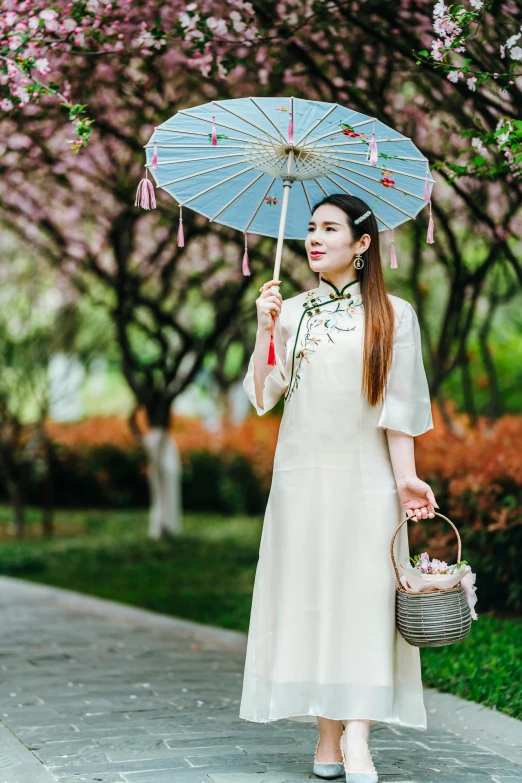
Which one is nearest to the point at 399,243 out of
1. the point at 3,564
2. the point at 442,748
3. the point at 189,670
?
the point at 3,564

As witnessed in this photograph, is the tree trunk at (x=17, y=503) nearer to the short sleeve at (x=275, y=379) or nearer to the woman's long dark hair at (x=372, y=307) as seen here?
the short sleeve at (x=275, y=379)

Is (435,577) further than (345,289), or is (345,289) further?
(345,289)

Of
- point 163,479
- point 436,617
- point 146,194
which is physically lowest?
point 436,617

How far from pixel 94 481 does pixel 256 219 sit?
497 inches

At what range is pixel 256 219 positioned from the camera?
14.0 ft

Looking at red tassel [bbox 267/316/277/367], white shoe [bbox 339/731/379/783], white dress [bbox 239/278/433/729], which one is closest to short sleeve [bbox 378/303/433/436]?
white dress [bbox 239/278/433/729]

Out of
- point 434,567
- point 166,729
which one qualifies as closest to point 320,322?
point 434,567

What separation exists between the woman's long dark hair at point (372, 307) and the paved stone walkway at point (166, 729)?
1427 mm

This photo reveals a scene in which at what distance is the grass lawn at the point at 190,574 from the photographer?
5.30m

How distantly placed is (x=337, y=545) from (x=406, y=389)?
597 mm

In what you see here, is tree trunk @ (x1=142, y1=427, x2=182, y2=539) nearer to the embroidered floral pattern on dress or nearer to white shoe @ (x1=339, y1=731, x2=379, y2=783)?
the embroidered floral pattern on dress

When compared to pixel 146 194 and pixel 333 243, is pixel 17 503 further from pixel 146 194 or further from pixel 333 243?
pixel 333 243

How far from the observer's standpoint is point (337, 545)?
12.0 ft

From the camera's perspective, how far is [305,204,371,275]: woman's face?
12.3 ft
